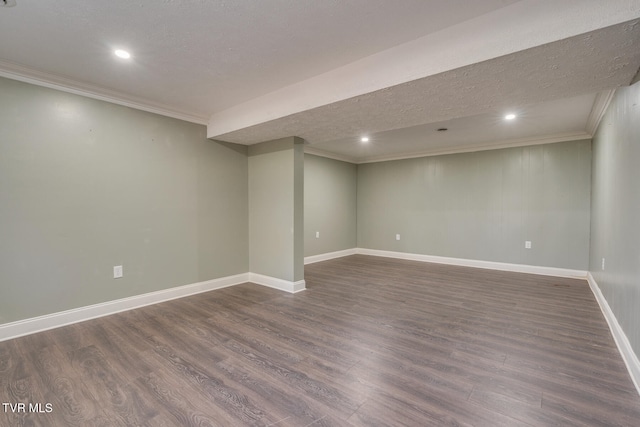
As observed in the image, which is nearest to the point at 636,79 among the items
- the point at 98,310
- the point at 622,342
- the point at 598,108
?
the point at 598,108

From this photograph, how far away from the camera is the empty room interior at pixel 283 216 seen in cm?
172

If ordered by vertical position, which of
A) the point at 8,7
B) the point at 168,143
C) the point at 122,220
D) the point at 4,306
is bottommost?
the point at 4,306

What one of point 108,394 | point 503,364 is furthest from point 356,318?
point 108,394

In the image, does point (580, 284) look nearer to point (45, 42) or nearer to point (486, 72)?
point (486, 72)

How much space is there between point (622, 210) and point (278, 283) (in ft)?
12.1

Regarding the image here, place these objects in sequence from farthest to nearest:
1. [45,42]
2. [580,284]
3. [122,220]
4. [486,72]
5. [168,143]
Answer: [580,284], [168,143], [122,220], [45,42], [486,72]

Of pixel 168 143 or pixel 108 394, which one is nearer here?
pixel 108 394

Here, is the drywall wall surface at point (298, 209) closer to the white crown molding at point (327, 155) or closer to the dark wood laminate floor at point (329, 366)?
the dark wood laminate floor at point (329, 366)

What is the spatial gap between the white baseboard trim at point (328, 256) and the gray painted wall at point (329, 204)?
73 millimetres

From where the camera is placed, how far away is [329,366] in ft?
6.83

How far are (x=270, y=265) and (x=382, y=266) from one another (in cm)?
241

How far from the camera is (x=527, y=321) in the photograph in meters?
2.89

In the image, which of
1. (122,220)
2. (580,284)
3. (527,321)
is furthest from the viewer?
(580,284)

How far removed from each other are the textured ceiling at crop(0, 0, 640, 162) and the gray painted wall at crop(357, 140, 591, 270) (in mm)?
1659
